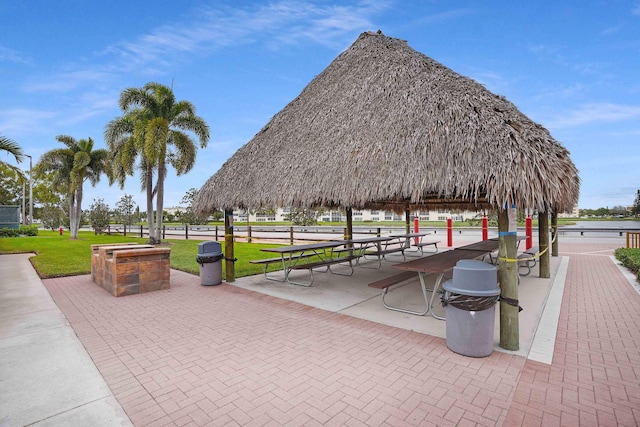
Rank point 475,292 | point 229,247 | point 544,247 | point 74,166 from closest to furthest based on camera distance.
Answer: point 475,292
point 229,247
point 544,247
point 74,166

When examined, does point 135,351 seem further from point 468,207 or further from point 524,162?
point 468,207

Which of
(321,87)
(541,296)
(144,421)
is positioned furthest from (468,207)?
(144,421)

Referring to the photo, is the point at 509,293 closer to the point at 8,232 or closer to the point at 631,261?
the point at 631,261

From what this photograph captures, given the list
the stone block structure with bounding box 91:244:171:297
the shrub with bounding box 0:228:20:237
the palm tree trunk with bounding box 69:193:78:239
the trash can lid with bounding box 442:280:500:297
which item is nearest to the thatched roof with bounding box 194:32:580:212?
the trash can lid with bounding box 442:280:500:297

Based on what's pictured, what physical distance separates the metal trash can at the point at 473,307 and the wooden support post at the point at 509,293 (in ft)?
0.88

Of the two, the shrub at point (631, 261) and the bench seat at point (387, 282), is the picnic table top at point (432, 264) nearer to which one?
the bench seat at point (387, 282)

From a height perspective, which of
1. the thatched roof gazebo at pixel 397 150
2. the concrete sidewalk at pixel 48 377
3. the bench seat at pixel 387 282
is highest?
the thatched roof gazebo at pixel 397 150

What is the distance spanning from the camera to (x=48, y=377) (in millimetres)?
3459

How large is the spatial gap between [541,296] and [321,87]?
6809 millimetres

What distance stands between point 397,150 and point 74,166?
27.0 meters

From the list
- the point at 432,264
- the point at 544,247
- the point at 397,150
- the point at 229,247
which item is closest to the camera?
the point at 397,150

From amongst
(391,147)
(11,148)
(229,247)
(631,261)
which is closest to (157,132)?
(11,148)

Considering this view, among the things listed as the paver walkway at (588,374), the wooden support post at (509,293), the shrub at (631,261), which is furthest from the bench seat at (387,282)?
the shrub at (631,261)

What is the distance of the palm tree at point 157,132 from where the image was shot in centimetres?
1889
